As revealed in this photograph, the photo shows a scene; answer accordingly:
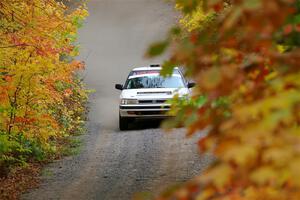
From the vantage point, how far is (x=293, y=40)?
11.0 ft

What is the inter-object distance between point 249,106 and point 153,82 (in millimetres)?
15604

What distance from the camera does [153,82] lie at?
17.9 metres

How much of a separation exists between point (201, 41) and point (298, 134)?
77 cm

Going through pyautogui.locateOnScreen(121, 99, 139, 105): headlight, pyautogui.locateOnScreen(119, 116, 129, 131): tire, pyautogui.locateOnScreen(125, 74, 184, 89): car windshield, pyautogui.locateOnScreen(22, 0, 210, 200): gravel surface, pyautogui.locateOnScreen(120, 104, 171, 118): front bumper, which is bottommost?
pyautogui.locateOnScreen(22, 0, 210, 200): gravel surface

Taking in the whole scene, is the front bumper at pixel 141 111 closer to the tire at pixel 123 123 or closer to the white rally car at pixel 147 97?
the white rally car at pixel 147 97

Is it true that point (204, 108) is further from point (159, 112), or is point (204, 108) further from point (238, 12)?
point (159, 112)

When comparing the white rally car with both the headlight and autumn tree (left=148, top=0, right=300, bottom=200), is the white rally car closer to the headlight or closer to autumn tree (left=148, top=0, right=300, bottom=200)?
the headlight

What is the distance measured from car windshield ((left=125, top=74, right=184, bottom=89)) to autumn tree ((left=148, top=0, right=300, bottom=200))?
573 inches

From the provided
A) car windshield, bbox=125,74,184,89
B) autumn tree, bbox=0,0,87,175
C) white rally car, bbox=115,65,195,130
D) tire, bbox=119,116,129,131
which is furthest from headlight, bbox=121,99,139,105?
autumn tree, bbox=0,0,87,175

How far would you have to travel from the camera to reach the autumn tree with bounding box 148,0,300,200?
215cm

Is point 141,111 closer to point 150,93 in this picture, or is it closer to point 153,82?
point 150,93

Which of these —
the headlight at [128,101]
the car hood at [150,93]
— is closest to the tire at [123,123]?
the headlight at [128,101]

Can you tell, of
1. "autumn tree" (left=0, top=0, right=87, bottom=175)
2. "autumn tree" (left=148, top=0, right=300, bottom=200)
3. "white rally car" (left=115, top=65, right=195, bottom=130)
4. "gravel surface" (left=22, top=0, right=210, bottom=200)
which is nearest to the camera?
"autumn tree" (left=148, top=0, right=300, bottom=200)

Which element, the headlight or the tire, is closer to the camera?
the headlight
